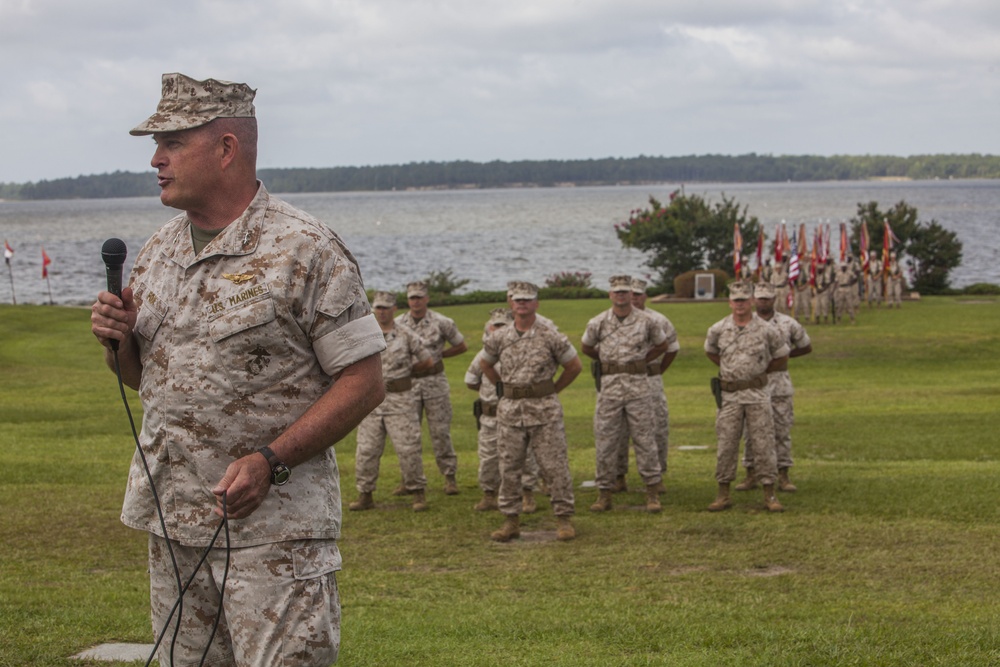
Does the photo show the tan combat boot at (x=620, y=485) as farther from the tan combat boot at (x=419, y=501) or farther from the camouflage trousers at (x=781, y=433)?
the tan combat boot at (x=419, y=501)

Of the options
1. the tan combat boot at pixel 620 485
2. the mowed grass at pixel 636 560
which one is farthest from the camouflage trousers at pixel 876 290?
the tan combat boot at pixel 620 485

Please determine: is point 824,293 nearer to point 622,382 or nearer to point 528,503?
point 622,382

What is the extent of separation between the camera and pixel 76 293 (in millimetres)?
73000

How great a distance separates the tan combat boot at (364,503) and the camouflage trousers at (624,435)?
8.17 ft

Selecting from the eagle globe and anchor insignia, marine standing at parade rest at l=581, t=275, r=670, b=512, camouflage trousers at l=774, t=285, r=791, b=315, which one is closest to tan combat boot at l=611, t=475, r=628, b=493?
marine standing at parade rest at l=581, t=275, r=670, b=512

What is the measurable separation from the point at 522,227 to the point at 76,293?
313ft

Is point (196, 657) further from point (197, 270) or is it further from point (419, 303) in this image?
point (419, 303)

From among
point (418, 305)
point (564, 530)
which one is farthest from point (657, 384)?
point (564, 530)

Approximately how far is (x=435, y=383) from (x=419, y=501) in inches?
66.8

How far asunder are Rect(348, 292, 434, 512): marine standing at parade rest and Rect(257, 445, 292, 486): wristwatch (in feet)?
31.8

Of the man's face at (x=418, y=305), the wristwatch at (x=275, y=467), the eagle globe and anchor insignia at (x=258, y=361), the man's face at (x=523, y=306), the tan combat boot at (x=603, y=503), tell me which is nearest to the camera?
the wristwatch at (x=275, y=467)

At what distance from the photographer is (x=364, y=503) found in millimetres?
13547

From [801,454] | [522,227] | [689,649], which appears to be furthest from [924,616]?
[522,227]

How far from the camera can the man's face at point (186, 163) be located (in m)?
3.94
